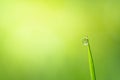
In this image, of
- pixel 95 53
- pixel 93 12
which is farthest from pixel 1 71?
pixel 93 12

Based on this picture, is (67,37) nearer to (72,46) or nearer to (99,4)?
(72,46)

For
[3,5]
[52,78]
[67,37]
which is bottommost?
[52,78]

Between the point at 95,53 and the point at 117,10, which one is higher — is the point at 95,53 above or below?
below

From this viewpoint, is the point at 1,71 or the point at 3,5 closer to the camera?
the point at 1,71

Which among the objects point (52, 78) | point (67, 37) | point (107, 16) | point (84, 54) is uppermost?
point (107, 16)

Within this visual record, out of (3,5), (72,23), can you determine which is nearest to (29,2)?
(3,5)

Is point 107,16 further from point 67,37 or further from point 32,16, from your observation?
point 32,16
